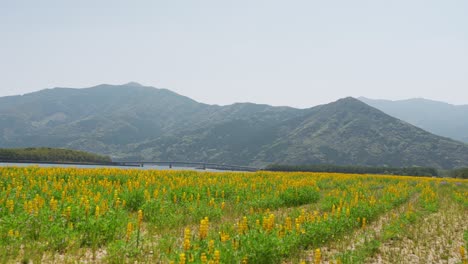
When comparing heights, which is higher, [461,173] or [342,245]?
[342,245]

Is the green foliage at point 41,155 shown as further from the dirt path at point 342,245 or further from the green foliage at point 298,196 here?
the dirt path at point 342,245

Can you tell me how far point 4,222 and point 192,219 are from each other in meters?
5.06

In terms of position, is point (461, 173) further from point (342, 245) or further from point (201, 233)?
point (201, 233)

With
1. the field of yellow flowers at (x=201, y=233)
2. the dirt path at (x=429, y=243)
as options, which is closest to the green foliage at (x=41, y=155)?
the field of yellow flowers at (x=201, y=233)

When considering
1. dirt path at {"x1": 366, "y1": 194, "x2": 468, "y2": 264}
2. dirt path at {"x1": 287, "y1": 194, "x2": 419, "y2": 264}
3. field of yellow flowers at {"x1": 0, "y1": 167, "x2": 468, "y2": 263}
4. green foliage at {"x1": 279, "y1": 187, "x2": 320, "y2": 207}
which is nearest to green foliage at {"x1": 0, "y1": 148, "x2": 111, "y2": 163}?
green foliage at {"x1": 279, "y1": 187, "x2": 320, "y2": 207}

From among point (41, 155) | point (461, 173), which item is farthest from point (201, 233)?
point (461, 173)

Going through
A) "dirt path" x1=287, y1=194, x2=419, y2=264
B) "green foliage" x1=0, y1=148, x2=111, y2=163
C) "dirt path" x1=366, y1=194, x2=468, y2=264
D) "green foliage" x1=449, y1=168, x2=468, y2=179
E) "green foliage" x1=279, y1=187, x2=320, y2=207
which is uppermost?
"green foliage" x1=0, y1=148, x2=111, y2=163

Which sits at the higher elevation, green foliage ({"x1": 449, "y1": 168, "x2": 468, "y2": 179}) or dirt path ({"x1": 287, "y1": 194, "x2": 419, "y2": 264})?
dirt path ({"x1": 287, "y1": 194, "x2": 419, "y2": 264})

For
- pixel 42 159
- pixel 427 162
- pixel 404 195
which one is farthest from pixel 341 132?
pixel 404 195

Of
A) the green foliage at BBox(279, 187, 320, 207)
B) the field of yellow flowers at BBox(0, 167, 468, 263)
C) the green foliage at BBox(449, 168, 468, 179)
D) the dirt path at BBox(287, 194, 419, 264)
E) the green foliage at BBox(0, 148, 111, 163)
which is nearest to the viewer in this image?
the field of yellow flowers at BBox(0, 167, 468, 263)

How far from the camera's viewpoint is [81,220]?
9070 millimetres

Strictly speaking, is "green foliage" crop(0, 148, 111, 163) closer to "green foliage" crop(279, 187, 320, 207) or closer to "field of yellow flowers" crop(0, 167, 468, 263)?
"green foliage" crop(279, 187, 320, 207)

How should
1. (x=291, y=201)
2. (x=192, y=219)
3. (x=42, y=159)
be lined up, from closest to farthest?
(x=192, y=219) → (x=291, y=201) → (x=42, y=159)

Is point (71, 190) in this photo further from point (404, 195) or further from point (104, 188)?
point (404, 195)
